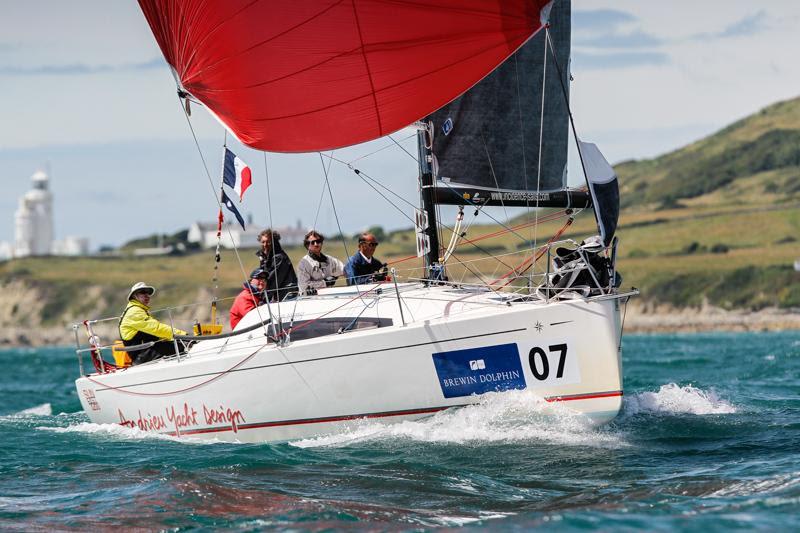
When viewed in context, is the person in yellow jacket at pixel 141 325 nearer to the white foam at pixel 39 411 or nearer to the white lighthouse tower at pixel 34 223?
the white foam at pixel 39 411

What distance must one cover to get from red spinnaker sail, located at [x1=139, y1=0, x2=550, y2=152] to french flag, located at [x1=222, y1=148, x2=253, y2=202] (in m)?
1.61

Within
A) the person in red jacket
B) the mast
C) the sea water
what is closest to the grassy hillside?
the person in red jacket

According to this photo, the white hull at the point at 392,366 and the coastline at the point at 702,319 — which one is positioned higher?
the white hull at the point at 392,366

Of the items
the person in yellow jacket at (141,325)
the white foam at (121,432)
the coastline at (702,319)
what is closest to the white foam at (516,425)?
the white foam at (121,432)

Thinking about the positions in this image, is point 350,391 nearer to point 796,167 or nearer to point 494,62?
point 494,62

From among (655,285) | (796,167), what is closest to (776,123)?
(796,167)

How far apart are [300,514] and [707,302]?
230 feet

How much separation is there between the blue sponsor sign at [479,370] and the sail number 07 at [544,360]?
0.49ft

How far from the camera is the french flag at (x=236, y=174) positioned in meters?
14.3

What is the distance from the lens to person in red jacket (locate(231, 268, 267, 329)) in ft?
46.3

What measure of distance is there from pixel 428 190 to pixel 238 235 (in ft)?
392

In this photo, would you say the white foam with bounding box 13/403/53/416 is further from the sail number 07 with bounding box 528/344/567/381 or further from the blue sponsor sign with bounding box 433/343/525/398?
the sail number 07 with bounding box 528/344/567/381

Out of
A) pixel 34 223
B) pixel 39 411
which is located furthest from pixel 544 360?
pixel 34 223

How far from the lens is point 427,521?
859 centimetres
